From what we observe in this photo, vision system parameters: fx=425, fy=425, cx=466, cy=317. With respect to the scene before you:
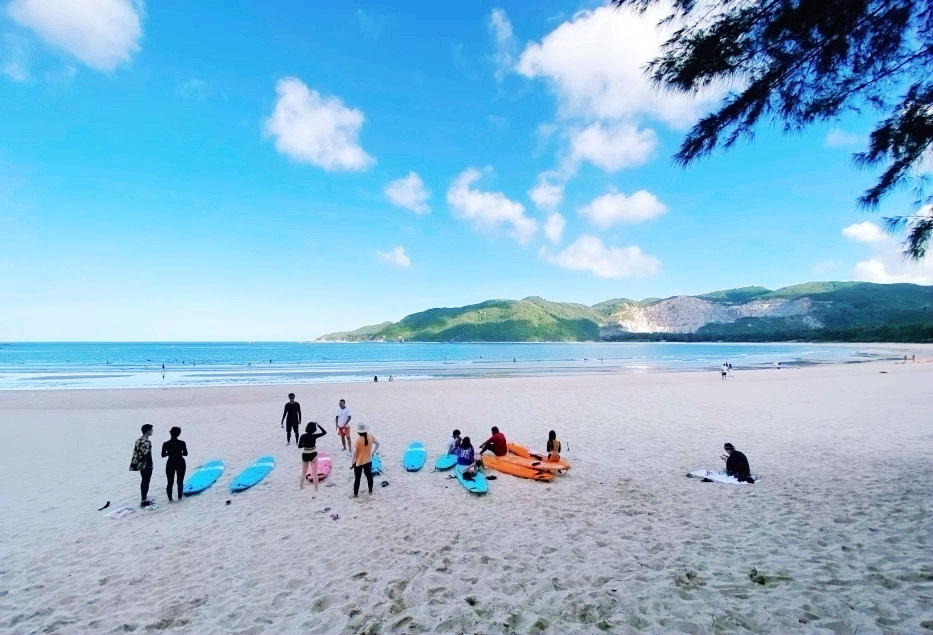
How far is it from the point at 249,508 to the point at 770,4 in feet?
33.4

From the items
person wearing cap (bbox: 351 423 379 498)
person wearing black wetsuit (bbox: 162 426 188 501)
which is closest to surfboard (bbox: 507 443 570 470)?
person wearing cap (bbox: 351 423 379 498)

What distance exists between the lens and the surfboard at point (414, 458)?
10.2 meters

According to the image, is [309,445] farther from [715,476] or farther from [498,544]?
[715,476]

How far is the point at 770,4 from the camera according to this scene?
4066 mm

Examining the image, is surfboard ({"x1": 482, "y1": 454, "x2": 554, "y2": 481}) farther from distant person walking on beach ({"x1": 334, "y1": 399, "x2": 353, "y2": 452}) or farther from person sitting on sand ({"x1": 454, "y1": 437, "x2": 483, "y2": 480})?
distant person walking on beach ({"x1": 334, "y1": 399, "x2": 353, "y2": 452})

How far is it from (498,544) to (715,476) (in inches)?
217

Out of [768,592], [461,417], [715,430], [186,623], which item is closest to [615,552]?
[768,592]

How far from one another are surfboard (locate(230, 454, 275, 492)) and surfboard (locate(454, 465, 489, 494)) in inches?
173

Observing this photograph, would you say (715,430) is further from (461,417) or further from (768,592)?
(768,592)

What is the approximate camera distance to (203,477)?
930 cm

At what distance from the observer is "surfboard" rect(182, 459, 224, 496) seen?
870cm

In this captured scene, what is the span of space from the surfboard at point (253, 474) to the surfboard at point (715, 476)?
9.40 m

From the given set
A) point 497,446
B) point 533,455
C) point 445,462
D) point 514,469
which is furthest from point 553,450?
point 445,462

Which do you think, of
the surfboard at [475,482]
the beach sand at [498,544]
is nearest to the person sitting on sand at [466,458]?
the surfboard at [475,482]
